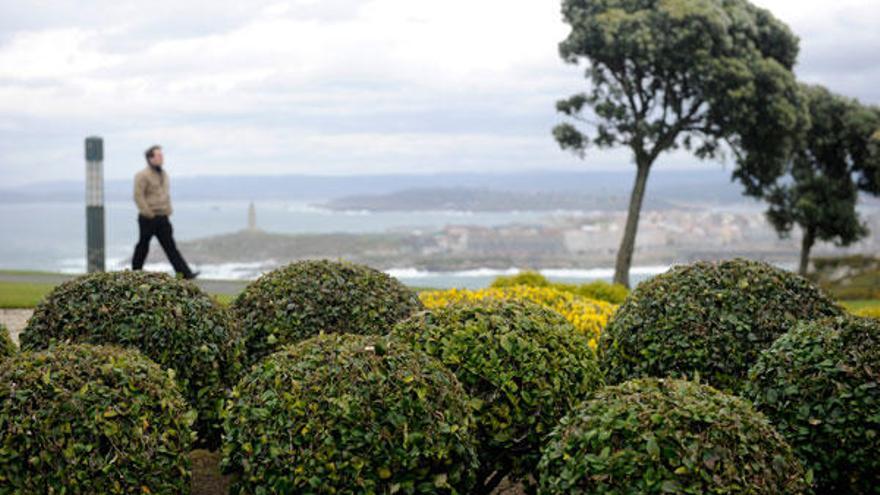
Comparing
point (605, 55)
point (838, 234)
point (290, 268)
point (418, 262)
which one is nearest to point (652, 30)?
point (605, 55)

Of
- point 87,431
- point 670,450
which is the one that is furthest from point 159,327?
point 670,450

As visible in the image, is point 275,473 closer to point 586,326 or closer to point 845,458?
point 845,458

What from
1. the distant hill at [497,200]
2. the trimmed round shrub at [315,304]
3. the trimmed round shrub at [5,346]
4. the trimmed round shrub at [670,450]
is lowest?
the trimmed round shrub at [670,450]

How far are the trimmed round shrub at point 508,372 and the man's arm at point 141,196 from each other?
12480 mm

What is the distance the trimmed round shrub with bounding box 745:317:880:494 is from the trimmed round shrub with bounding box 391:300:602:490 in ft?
4.49

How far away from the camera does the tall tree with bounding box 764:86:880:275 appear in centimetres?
3609

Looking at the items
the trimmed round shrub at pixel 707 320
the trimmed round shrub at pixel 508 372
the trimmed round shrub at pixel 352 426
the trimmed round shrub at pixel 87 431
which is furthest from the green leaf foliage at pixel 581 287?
the trimmed round shrub at pixel 87 431

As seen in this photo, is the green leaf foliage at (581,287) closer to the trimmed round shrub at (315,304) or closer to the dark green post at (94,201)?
the trimmed round shrub at (315,304)

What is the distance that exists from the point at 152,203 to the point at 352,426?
13816 mm

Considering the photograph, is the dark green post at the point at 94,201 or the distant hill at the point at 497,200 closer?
the dark green post at the point at 94,201

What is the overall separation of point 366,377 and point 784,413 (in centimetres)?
302

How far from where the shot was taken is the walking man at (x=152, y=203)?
58.6 feet

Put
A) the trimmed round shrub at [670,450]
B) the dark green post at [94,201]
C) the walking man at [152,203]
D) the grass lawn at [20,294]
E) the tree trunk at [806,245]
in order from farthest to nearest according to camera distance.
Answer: the tree trunk at [806,245]
the dark green post at [94,201]
the walking man at [152,203]
the grass lawn at [20,294]
the trimmed round shrub at [670,450]

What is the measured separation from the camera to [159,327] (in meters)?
7.21
